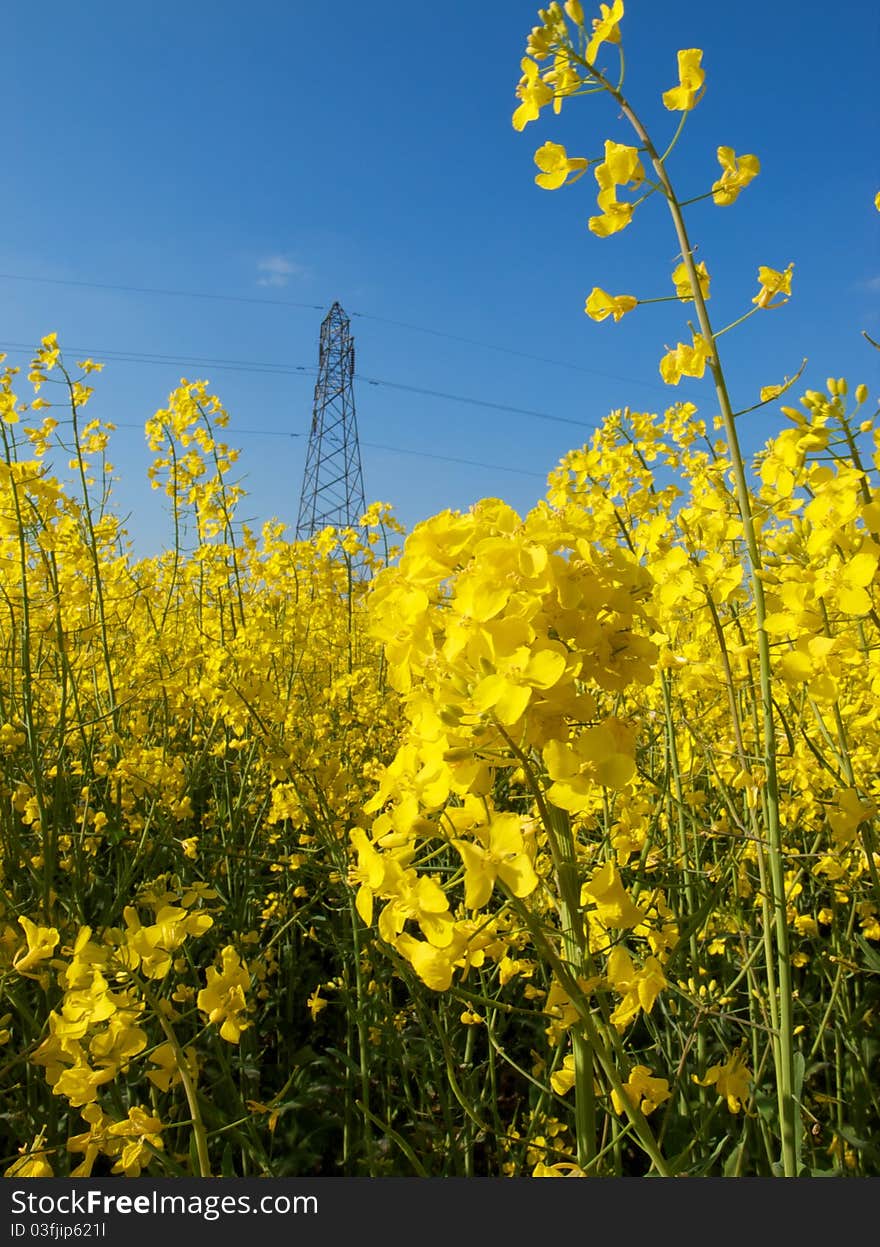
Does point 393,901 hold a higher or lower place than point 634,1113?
higher

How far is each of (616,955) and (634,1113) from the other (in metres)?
0.18

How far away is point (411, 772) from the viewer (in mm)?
987

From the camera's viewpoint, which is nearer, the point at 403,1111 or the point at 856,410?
the point at 856,410

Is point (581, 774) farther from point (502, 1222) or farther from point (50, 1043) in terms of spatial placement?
point (50, 1043)

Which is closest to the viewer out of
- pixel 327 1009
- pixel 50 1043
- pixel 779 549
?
pixel 50 1043

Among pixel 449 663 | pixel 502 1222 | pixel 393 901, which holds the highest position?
pixel 449 663

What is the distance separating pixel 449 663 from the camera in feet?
3.06

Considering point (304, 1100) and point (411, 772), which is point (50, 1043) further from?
point (304, 1100)

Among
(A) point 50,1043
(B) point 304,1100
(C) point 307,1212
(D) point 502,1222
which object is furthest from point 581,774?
(B) point 304,1100

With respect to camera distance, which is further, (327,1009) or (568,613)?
(327,1009)

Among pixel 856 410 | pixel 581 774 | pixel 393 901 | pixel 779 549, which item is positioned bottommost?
pixel 393 901

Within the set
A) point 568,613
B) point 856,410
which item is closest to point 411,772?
point 568,613

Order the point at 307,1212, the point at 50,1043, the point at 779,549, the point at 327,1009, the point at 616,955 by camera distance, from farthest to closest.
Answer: the point at 327,1009, the point at 779,549, the point at 50,1043, the point at 307,1212, the point at 616,955

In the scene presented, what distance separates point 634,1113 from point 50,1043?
941 millimetres
